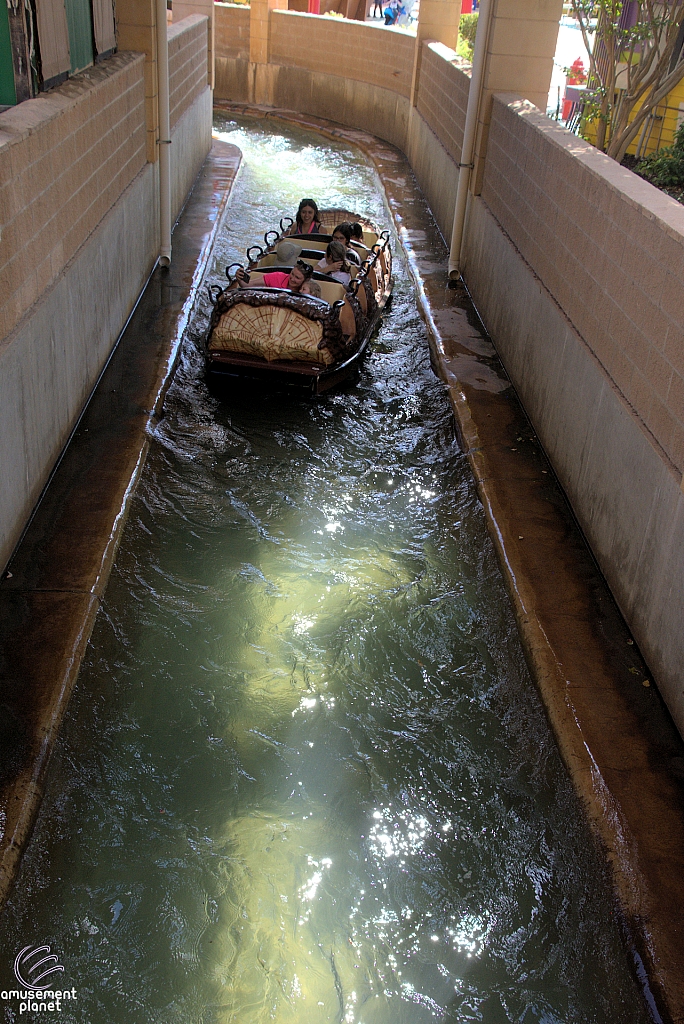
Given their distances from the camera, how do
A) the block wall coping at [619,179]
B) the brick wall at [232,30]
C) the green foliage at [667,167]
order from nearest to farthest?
the block wall coping at [619,179] < the green foliage at [667,167] < the brick wall at [232,30]

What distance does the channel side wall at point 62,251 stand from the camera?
5488mm

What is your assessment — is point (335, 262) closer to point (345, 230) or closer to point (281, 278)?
point (281, 278)

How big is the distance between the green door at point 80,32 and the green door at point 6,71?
183 cm

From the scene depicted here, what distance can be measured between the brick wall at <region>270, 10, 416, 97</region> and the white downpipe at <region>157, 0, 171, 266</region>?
31.3ft

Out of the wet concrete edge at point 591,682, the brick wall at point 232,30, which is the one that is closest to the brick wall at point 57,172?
the wet concrete edge at point 591,682

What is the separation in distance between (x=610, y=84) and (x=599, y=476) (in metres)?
9.50

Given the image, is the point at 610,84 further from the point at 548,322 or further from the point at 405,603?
the point at 405,603

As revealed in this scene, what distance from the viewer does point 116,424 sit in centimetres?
750

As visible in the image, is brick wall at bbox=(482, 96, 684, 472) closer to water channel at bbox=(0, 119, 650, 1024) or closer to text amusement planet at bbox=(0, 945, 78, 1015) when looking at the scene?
water channel at bbox=(0, 119, 650, 1024)

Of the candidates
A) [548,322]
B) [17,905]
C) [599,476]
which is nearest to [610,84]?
[548,322]

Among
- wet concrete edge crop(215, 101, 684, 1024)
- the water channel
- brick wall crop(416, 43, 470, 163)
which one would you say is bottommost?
the water channel

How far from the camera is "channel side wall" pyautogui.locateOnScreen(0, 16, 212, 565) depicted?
18.0 ft

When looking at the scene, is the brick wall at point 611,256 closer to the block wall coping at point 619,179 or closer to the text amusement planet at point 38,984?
the block wall coping at point 619,179

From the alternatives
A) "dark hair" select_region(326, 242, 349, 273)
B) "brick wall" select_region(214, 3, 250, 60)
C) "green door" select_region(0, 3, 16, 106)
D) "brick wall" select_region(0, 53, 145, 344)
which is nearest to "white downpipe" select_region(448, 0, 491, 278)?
"dark hair" select_region(326, 242, 349, 273)
